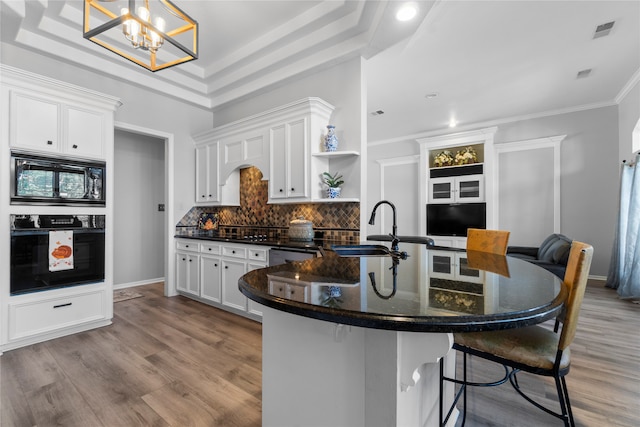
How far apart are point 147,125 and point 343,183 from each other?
293 centimetres

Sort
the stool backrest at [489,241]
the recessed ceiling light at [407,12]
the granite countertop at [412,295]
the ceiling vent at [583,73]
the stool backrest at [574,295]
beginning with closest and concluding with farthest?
the granite countertop at [412,295]
the stool backrest at [574,295]
the stool backrest at [489,241]
the recessed ceiling light at [407,12]
the ceiling vent at [583,73]

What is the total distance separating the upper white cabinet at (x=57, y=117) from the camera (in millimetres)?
2516

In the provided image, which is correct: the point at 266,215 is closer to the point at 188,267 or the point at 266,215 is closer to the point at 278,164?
the point at 278,164

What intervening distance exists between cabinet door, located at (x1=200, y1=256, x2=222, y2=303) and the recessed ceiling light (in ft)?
10.4

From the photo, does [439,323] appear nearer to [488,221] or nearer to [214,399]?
[214,399]

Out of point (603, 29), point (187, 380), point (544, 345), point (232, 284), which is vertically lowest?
point (187, 380)

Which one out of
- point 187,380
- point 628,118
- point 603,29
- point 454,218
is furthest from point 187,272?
point 628,118

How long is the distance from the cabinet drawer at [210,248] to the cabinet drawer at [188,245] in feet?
0.38

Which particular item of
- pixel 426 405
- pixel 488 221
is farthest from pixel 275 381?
pixel 488 221

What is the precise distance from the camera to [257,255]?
121 inches

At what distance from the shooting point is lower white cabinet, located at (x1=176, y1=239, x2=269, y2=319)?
3.13 metres

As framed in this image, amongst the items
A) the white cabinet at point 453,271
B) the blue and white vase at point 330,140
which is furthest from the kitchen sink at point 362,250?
the blue and white vase at point 330,140

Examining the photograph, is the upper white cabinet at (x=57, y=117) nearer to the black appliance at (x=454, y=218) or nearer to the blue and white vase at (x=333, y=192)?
the blue and white vase at (x=333, y=192)

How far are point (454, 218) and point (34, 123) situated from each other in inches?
255
